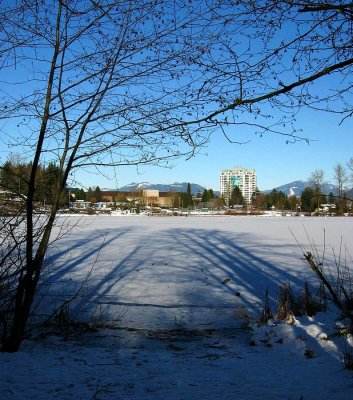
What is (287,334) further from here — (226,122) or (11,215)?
(11,215)

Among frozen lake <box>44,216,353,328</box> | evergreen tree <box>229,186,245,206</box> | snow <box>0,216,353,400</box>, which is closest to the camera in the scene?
snow <box>0,216,353,400</box>

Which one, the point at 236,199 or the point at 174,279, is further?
the point at 236,199

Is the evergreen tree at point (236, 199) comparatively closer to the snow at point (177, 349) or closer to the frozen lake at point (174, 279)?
the frozen lake at point (174, 279)

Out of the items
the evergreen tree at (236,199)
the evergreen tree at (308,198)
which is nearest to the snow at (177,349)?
the evergreen tree at (308,198)

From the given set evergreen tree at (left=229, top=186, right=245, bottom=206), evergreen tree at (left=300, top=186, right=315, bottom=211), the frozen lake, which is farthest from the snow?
evergreen tree at (left=229, top=186, right=245, bottom=206)

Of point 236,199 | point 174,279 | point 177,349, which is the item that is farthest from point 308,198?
point 236,199

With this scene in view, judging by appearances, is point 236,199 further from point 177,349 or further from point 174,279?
point 177,349

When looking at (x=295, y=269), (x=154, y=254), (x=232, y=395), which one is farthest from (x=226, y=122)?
(x=154, y=254)

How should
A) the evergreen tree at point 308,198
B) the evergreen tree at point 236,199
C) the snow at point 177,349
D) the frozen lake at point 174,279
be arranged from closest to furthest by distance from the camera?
the evergreen tree at point 308,198
the snow at point 177,349
the frozen lake at point 174,279
the evergreen tree at point 236,199

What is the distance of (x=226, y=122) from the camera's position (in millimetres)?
3305

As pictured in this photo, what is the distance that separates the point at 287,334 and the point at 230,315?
1.63m

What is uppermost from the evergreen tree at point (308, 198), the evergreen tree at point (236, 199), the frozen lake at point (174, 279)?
the evergreen tree at point (236, 199)

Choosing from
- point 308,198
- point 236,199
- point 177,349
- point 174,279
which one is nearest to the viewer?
point 308,198

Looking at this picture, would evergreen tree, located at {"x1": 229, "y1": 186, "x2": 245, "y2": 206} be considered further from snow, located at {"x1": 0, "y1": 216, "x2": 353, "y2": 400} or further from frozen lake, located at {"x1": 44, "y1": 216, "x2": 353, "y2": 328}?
snow, located at {"x1": 0, "y1": 216, "x2": 353, "y2": 400}
